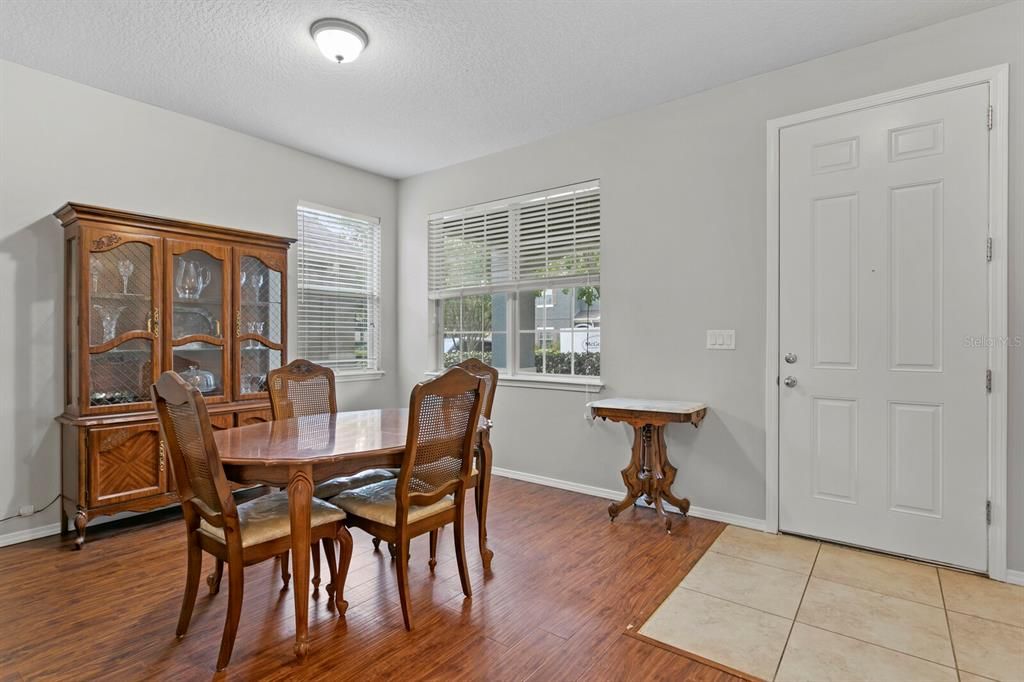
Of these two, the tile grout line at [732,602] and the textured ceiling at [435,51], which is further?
the textured ceiling at [435,51]

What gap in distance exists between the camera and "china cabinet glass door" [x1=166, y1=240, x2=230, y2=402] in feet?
11.2

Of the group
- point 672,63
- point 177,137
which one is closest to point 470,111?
point 672,63

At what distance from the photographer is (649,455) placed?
338 centimetres

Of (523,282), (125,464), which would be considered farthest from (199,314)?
(523,282)

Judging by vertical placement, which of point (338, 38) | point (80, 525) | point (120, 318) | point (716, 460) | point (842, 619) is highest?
point (338, 38)

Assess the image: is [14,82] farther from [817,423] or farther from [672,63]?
[817,423]

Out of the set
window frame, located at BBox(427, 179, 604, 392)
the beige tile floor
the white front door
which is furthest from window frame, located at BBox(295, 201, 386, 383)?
the white front door

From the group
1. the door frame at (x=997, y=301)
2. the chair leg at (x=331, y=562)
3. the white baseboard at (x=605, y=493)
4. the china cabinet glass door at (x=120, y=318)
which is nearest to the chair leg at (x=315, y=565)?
the chair leg at (x=331, y=562)

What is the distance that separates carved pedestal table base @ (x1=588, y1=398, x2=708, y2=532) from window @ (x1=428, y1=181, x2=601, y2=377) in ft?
2.42

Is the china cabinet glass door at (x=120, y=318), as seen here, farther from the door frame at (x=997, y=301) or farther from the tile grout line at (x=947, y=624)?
the door frame at (x=997, y=301)

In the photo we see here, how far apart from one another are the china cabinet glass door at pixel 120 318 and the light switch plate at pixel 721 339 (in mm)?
3482

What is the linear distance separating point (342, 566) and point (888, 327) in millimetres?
2950

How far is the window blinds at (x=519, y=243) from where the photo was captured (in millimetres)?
4078

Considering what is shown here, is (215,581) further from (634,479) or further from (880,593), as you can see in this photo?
(880,593)
